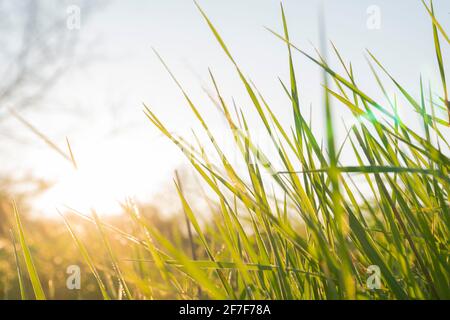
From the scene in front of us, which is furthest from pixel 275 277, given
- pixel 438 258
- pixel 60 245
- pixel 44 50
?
pixel 44 50

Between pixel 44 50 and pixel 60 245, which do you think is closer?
pixel 60 245

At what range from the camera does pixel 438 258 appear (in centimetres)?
46

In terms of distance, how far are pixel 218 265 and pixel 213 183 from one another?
0.10 metres
